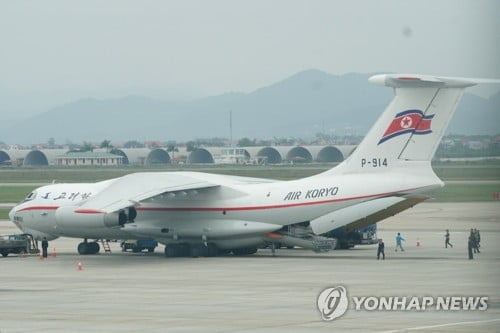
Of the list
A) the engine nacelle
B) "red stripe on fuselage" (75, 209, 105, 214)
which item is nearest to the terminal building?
the engine nacelle

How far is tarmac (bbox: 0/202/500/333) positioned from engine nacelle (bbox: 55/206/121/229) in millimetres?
1865

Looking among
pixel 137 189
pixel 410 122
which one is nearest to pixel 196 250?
pixel 137 189

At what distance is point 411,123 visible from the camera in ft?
154

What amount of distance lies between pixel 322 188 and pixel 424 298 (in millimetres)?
16209

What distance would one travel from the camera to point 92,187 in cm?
5512

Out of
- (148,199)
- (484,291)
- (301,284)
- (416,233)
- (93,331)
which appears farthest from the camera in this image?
(416,233)

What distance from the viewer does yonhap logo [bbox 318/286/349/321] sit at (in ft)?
94.1

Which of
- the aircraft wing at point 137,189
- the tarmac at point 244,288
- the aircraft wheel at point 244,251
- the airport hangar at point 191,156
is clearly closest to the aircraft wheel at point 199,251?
the tarmac at point 244,288

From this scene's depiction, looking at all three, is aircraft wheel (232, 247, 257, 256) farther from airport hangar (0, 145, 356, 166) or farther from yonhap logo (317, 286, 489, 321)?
airport hangar (0, 145, 356, 166)

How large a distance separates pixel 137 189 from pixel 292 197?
728 centimetres

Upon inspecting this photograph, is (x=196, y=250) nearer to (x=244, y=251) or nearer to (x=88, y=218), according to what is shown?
(x=244, y=251)

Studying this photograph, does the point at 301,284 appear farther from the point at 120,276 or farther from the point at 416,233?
the point at 416,233

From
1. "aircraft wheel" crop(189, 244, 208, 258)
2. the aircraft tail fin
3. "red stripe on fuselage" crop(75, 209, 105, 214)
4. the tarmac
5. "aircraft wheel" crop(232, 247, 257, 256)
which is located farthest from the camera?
"aircraft wheel" crop(232, 247, 257, 256)

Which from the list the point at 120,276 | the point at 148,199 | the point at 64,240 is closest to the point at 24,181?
the point at 64,240
